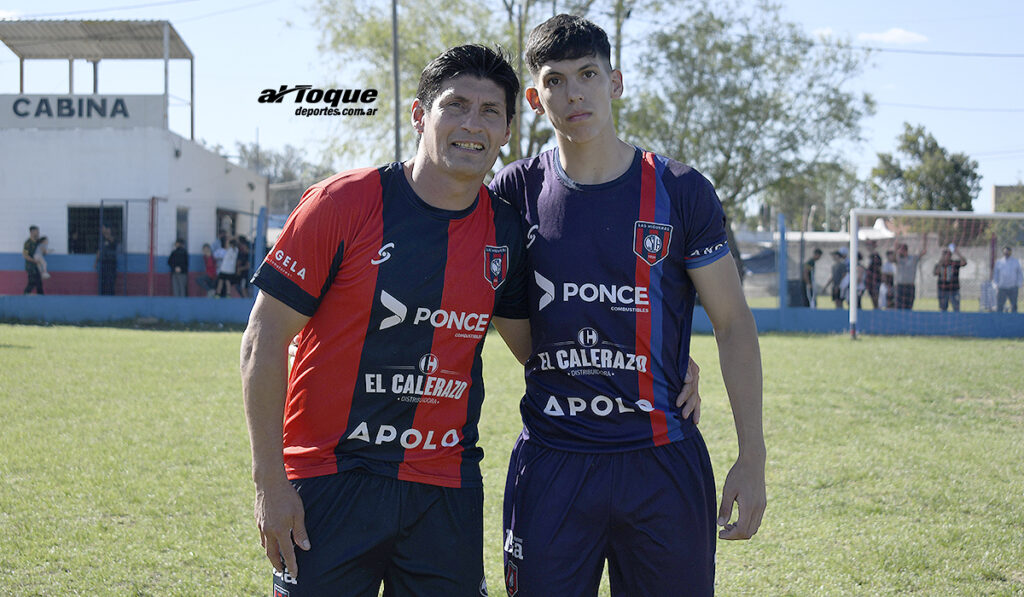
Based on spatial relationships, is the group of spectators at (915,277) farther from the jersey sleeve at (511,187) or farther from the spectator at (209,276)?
the jersey sleeve at (511,187)

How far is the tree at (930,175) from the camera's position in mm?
47438

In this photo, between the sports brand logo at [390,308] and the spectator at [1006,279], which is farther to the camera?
the spectator at [1006,279]

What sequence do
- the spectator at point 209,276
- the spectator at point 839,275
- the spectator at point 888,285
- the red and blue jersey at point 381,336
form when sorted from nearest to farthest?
1. the red and blue jersey at point 381,336
2. the spectator at point 888,285
3. the spectator at point 209,276
4. the spectator at point 839,275

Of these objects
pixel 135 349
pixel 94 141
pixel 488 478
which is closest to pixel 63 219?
pixel 94 141

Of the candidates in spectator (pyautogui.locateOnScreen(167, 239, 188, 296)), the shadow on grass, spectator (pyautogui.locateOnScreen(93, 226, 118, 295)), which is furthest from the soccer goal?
spectator (pyautogui.locateOnScreen(93, 226, 118, 295))

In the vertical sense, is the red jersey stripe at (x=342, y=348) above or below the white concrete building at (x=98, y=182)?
below

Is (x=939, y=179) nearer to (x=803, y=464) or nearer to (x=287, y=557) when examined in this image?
(x=803, y=464)

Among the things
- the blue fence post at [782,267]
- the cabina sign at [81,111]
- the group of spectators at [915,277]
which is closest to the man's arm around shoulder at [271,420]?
the blue fence post at [782,267]

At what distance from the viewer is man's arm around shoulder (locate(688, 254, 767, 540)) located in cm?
254

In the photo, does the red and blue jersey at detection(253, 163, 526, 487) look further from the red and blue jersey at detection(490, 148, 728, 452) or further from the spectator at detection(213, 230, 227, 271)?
the spectator at detection(213, 230, 227, 271)

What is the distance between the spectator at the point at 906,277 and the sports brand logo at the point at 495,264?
18.1 metres

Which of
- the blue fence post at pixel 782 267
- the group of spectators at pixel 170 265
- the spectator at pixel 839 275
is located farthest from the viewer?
the spectator at pixel 839 275

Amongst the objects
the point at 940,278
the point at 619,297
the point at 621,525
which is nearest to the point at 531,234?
the point at 619,297

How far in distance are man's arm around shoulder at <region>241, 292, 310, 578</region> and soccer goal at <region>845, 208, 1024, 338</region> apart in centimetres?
1738
